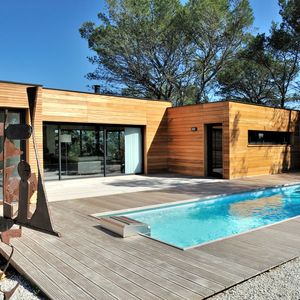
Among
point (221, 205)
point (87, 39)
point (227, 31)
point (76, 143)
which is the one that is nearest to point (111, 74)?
point (87, 39)

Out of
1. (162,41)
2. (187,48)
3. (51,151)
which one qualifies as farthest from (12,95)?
(187,48)

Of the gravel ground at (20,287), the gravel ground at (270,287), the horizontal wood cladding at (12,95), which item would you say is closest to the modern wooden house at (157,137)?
the horizontal wood cladding at (12,95)

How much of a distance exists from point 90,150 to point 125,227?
729cm

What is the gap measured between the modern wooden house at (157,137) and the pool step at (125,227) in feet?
19.6

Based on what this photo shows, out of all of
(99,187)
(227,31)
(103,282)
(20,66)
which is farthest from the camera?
(20,66)

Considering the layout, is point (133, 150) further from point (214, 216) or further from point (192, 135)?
point (214, 216)

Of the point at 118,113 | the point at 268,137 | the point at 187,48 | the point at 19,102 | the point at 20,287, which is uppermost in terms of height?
the point at 187,48

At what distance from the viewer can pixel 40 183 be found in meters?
3.75

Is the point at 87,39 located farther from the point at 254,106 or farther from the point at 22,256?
the point at 22,256

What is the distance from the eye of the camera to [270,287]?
9.57 feet

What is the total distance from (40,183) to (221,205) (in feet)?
15.7

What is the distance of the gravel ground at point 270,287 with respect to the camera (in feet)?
9.01

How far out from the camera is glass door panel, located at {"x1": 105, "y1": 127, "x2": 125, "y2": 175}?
1190cm

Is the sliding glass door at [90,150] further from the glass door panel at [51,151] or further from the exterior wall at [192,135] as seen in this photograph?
the exterior wall at [192,135]
